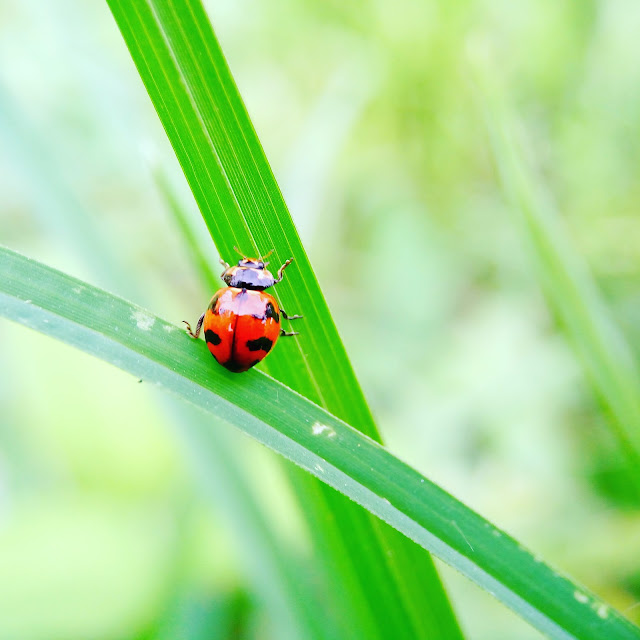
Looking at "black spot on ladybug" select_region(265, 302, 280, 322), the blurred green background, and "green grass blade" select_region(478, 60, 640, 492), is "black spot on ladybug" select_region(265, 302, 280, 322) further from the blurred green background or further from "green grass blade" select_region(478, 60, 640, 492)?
"green grass blade" select_region(478, 60, 640, 492)

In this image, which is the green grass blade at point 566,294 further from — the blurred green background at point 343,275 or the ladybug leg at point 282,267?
the ladybug leg at point 282,267

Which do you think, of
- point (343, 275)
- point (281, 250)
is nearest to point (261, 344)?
point (281, 250)

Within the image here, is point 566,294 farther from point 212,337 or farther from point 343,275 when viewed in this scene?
point 343,275

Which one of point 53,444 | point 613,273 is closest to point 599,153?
point 613,273

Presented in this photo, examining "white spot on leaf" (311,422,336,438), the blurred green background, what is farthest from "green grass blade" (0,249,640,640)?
the blurred green background

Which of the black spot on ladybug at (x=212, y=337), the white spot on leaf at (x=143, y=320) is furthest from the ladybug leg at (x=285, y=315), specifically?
the white spot on leaf at (x=143, y=320)

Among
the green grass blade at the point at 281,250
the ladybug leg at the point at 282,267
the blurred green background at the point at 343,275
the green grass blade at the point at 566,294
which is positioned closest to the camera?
the green grass blade at the point at 281,250
